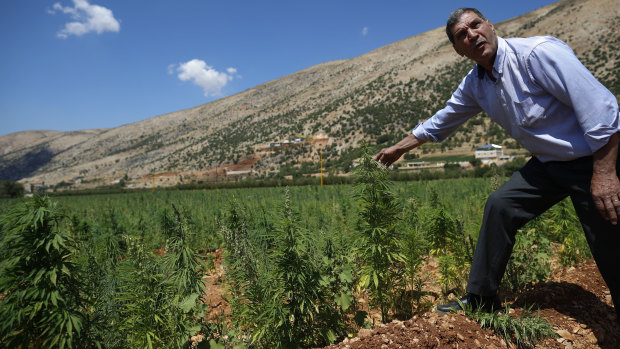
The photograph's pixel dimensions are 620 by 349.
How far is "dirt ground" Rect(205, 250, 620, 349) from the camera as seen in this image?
224cm

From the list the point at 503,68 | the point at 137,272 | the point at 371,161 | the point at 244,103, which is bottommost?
the point at 137,272

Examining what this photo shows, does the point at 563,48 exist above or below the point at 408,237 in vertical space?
above

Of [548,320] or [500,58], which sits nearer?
[500,58]

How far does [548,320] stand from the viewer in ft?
8.22

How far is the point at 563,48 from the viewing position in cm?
207

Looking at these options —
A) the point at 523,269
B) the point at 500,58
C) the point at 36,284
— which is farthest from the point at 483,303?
the point at 36,284

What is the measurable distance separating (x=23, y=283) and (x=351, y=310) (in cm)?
306

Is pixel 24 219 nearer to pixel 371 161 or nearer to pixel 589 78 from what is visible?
pixel 371 161

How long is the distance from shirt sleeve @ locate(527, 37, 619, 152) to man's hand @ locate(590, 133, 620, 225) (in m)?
0.07

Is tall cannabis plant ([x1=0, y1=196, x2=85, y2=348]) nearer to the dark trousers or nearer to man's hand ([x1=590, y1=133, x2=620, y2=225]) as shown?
the dark trousers

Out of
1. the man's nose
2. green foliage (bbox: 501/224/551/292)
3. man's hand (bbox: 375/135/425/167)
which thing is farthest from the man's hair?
green foliage (bbox: 501/224/551/292)

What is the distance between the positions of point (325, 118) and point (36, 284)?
255 ft

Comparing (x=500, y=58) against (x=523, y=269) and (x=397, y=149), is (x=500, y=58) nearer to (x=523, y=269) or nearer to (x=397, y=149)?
(x=397, y=149)

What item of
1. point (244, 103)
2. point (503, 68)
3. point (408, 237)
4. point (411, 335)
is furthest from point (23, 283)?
point (244, 103)
